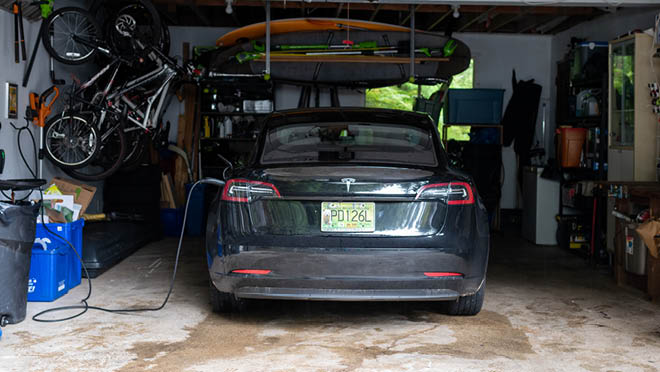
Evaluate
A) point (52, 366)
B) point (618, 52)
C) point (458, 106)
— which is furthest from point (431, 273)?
point (458, 106)

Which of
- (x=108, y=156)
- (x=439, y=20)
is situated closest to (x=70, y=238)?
(x=108, y=156)

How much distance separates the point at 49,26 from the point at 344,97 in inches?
201

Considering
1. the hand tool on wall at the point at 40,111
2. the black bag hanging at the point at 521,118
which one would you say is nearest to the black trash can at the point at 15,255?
the hand tool on wall at the point at 40,111

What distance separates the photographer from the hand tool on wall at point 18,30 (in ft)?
19.1

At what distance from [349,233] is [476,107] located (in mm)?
6930

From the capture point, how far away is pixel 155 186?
8.34 m

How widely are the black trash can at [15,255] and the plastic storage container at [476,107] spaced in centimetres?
704

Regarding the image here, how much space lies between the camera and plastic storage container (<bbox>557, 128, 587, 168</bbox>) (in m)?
7.99

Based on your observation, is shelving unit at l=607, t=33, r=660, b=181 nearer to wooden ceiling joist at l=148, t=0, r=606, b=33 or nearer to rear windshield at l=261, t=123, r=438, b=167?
wooden ceiling joist at l=148, t=0, r=606, b=33

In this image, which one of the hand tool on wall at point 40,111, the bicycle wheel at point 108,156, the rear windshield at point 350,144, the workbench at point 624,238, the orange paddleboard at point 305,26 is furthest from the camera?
the orange paddleboard at point 305,26

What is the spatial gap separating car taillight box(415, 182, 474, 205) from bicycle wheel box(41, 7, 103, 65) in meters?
4.27

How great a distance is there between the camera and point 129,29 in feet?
24.3

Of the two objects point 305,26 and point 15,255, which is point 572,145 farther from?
point 15,255

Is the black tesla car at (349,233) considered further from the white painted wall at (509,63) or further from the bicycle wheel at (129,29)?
the white painted wall at (509,63)
